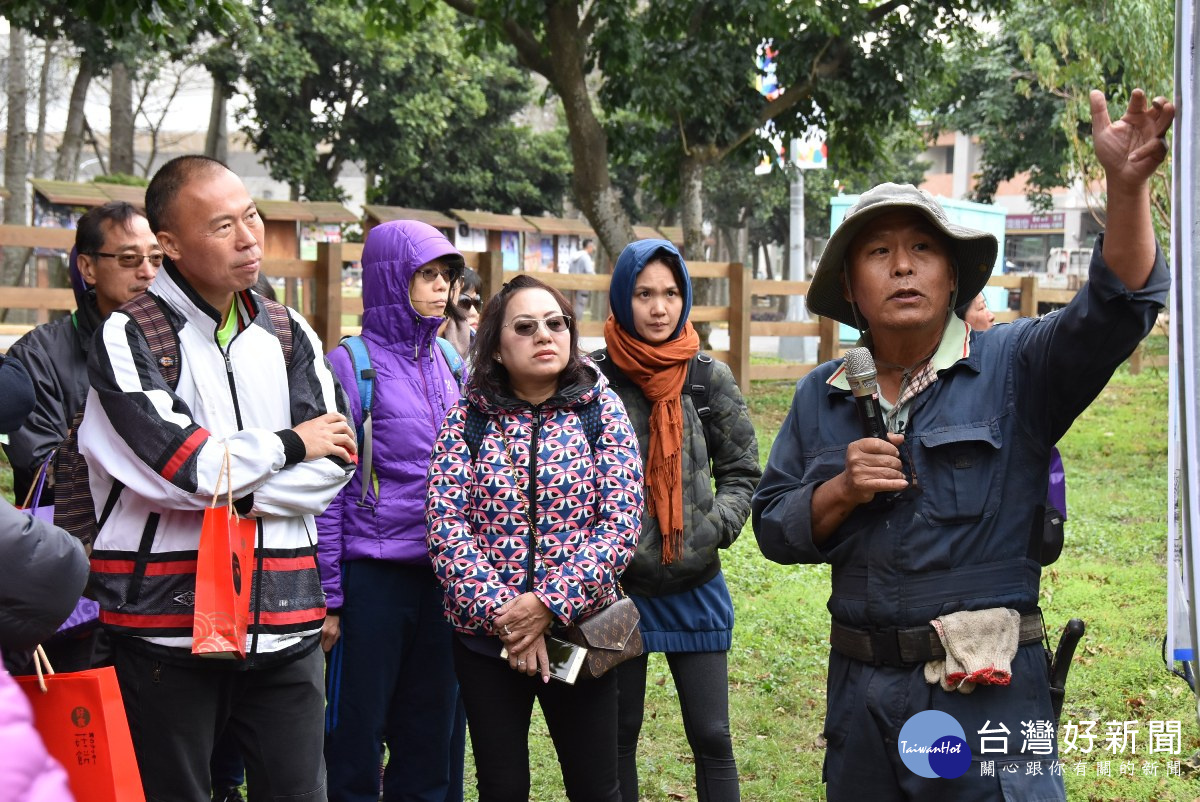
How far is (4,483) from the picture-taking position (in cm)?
943

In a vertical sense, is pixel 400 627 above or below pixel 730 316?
below

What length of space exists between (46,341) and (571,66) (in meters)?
9.74

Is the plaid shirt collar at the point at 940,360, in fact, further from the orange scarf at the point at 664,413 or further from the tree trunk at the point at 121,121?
the tree trunk at the point at 121,121

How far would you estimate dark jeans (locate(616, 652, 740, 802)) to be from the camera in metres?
3.90

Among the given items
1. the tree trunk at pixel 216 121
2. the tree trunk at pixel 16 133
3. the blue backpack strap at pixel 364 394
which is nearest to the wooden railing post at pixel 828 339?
the blue backpack strap at pixel 364 394

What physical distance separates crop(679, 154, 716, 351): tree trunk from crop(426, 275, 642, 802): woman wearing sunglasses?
37.6ft

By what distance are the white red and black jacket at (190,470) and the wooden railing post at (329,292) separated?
19.8 ft

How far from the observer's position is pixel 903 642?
2.52m

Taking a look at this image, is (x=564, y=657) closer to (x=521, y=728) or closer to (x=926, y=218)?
(x=521, y=728)

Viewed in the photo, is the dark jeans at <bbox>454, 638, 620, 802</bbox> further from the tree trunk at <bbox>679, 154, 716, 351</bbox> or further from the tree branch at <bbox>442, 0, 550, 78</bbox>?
the tree trunk at <bbox>679, 154, 716, 351</bbox>

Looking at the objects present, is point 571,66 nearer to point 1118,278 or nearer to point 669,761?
point 669,761

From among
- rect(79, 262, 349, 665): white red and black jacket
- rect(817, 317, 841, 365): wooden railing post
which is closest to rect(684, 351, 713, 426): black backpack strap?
rect(79, 262, 349, 665): white red and black jacket

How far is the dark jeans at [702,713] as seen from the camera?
3.90 metres

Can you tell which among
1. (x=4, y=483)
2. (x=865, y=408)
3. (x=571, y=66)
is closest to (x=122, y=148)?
(x=571, y=66)
